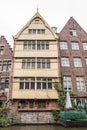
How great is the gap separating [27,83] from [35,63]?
300 centimetres

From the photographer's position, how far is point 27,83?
21219mm

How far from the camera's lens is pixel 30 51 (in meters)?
23.0

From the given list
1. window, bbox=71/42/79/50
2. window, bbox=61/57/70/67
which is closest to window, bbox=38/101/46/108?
window, bbox=61/57/70/67

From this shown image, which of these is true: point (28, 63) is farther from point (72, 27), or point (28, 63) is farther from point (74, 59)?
point (72, 27)

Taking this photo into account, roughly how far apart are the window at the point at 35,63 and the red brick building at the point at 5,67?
3.46 m

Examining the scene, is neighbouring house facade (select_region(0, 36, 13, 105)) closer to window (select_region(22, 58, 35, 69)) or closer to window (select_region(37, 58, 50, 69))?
window (select_region(22, 58, 35, 69))

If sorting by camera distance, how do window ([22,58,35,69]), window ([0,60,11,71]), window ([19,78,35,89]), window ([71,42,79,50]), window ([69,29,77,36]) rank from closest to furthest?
window ([19,78,35,89]) < window ([22,58,35,69]) < window ([0,60,11,71]) < window ([71,42,79,50]) < window ([69,29,77,36])

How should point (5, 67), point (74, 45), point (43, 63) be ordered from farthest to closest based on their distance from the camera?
point (74, 45) < point (5, 67) < point (43, 63)

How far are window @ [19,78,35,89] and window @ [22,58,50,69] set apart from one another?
67.4 inches

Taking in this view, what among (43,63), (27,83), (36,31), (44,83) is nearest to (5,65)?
(27,83)

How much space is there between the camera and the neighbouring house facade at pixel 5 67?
22.7 meters

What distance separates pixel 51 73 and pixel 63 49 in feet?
17.4

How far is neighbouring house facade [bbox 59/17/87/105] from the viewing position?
73.2 ft

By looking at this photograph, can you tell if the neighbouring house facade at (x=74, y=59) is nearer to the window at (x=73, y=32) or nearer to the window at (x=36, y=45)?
the window at (x=73, y=32)
